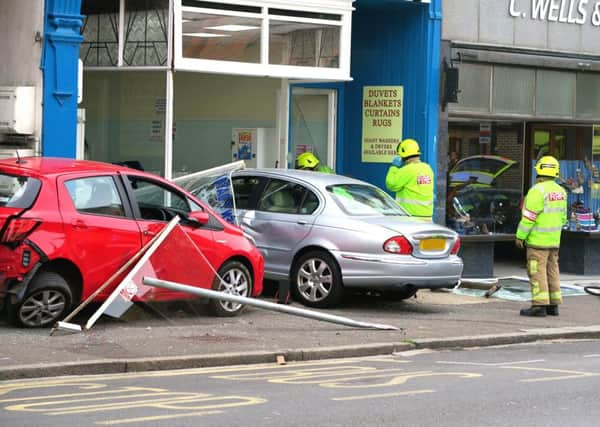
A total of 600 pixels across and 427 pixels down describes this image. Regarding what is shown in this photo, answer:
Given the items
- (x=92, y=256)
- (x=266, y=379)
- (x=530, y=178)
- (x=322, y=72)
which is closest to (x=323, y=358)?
(x=266, y=379)

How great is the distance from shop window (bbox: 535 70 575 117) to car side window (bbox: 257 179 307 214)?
21.8ft

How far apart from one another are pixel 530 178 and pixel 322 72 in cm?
463

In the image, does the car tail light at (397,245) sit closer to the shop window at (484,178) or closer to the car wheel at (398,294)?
the car wheel at (398,294)

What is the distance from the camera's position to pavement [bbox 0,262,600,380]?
9.93 metres

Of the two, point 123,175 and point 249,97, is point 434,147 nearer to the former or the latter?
point 249,97

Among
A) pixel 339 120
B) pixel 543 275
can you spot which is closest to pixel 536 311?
pixel 543 275

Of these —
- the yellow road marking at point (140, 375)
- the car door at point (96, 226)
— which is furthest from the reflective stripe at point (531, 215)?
the car door at point (96, 226)

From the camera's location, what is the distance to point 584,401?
8.75m

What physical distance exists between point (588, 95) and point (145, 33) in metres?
8.23

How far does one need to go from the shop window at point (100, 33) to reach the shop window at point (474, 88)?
216 inches

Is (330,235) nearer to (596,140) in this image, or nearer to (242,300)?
(242,300)

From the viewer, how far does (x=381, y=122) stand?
19109 mm

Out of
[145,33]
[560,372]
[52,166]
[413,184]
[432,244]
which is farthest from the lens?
[145,33]

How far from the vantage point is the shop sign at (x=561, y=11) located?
19312 millimetres
